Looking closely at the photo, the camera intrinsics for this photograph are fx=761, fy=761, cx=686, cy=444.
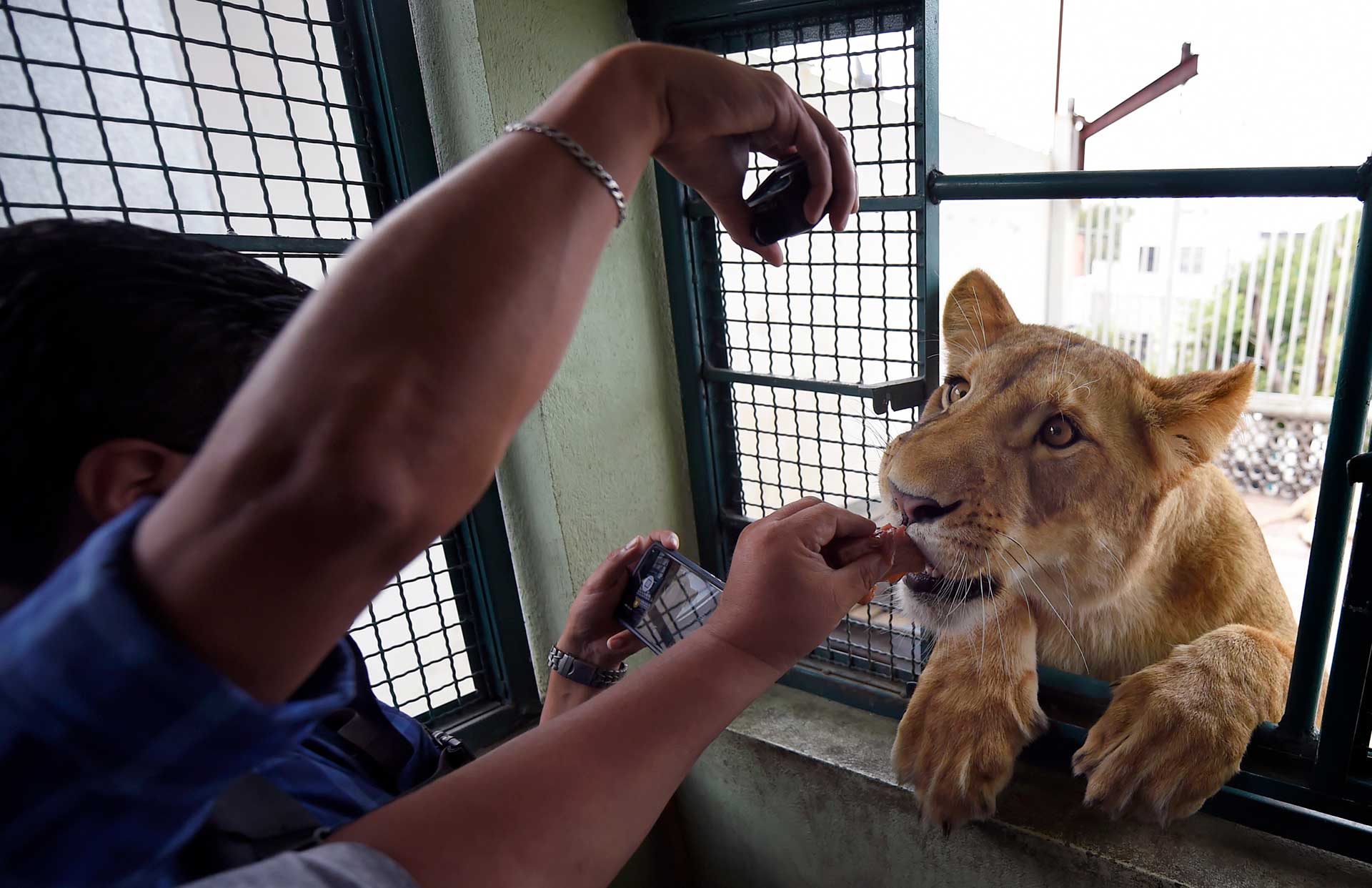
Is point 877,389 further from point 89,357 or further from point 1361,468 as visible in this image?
point 89,357

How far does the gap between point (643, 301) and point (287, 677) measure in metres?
1.52

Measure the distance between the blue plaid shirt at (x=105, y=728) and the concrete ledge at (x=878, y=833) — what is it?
1357mm

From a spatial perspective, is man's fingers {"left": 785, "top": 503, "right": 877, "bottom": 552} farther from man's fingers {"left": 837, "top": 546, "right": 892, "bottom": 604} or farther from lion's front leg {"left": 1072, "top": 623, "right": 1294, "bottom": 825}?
lion's front leg {"left": 1072, "top": 623, "right": 1294, "bottom": 825}

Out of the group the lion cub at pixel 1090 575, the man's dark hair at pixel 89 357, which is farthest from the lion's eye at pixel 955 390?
the man's dark hair at pixel 89 357

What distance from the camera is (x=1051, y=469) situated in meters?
1.28

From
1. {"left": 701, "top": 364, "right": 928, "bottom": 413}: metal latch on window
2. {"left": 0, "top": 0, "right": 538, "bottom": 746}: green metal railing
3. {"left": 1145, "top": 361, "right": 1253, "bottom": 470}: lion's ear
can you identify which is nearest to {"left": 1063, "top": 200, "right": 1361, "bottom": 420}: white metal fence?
{"left": 701, "top": 364, "right": 928, "bottom": 413}: metal latch on window

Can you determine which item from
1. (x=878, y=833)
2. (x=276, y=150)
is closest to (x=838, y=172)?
(x=878, y=833)

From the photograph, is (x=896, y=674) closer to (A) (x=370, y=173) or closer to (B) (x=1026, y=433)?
(B) (x=1026, y=433)

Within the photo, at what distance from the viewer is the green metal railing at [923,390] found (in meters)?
1.08

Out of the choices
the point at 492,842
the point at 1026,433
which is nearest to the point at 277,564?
the point at 492,842

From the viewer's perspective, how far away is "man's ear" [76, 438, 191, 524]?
587 mm

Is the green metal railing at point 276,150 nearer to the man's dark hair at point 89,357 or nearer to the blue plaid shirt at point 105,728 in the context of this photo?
the man's dark hair at point 89,357

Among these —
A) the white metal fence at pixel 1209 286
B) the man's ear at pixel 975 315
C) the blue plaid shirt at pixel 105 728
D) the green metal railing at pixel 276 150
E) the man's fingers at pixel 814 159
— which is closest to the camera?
the blue plaid shirt at pixel 105 728

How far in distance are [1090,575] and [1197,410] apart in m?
0.32
